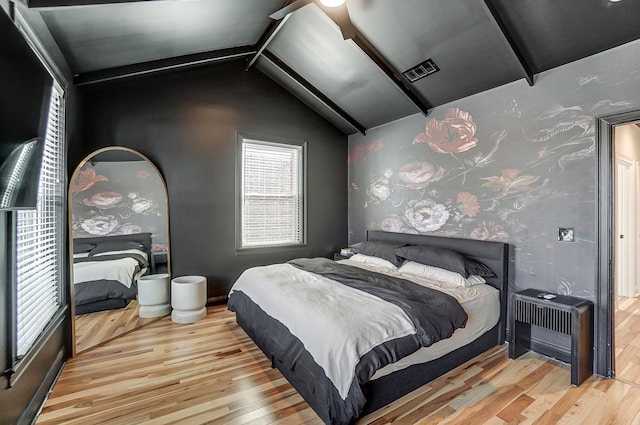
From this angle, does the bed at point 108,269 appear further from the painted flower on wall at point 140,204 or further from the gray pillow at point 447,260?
the gray pillow at point 447,260

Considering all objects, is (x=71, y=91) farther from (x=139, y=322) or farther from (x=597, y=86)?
(x=597, y=86)

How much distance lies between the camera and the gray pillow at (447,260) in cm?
310

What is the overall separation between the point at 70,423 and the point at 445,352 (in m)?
2.57

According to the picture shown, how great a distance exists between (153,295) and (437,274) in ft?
10.6

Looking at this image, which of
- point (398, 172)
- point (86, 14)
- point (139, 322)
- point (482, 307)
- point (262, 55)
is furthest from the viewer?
point (398, 172)

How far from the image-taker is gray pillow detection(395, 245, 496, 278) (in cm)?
310

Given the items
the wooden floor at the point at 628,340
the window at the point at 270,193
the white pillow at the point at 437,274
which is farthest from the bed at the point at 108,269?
the wooden floor at the point at 628,340

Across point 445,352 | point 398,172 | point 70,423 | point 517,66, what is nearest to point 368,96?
point 398,172

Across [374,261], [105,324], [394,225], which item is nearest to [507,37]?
[394,225]

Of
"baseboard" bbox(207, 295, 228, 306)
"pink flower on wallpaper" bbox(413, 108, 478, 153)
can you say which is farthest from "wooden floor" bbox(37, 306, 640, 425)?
"pink flower on wallpaper" bbox(413, 108, 478, 153)

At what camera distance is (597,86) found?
2549mm

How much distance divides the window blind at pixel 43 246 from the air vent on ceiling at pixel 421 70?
10.6 ft

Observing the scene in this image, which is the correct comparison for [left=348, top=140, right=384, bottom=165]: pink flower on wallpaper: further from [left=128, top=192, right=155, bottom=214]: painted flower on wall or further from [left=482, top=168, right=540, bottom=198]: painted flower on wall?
[left=128, top=192, right=155, bottom=214]: painted flower on wall

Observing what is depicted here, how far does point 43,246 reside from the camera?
233cm
